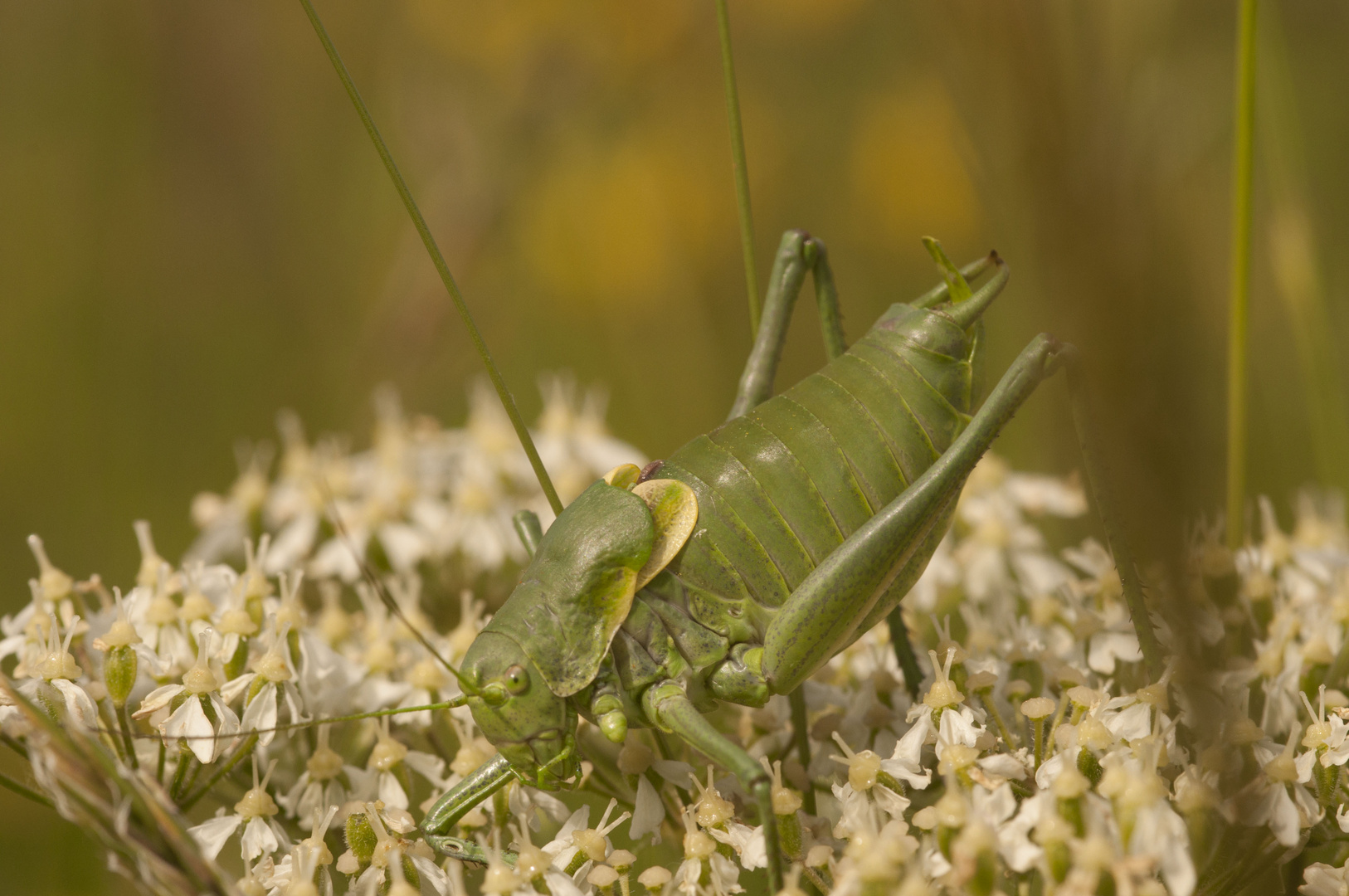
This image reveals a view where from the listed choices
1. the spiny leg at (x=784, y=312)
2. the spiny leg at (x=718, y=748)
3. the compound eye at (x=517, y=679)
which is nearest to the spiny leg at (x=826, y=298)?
the spiny leg at (x=784, y=312)

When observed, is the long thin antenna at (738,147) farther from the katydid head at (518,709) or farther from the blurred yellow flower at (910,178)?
the blurred yellow flower at (910,178)

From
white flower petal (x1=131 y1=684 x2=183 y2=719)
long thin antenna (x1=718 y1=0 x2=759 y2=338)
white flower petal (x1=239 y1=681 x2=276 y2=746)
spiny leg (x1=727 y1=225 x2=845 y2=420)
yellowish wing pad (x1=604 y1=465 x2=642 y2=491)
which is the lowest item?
white flower petal (x1=239 y1=681 x2=276 y2=746)

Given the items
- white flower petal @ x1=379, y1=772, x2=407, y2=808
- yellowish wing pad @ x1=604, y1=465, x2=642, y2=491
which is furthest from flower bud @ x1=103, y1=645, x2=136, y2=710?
yellowish wing pad @ x1=604, y1=465, x2=642, y2=491

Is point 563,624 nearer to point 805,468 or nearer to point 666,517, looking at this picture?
point 666,517

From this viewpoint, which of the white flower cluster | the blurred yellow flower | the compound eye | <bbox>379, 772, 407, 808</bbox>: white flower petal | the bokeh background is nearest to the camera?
the white flower cluster

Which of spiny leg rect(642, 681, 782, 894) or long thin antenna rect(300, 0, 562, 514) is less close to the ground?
long thin antenna rect(300, 0, 562, 514)

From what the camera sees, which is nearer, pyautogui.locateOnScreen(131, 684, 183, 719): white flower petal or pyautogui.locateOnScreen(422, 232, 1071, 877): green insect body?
pyautogui.locateOnScreen(422, 232, 1071, 877): green insect body

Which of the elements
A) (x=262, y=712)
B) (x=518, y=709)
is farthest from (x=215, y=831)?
(x=518, y=709)

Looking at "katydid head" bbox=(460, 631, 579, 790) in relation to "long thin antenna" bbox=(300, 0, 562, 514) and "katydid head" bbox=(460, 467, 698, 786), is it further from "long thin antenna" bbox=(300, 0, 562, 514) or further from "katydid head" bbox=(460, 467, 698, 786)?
"long thin antenna" bbox=(300, 0, 562, 514)
